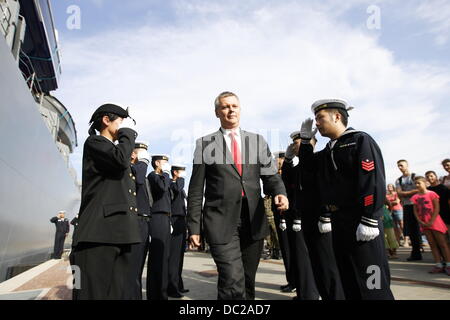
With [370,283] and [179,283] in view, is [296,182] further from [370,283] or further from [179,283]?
[179,283]

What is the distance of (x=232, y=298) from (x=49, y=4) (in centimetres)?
1583

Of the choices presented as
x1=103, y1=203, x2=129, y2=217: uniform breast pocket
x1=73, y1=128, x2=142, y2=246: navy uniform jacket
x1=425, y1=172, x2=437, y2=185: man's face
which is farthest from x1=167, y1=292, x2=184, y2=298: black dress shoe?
x1=425, y1=172, x2=437, y2=185: man's face

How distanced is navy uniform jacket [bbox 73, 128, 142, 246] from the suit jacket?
554 millimetres

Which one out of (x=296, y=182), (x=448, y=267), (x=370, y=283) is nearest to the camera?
(x=370, y=283)

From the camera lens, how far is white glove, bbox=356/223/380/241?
2096mm

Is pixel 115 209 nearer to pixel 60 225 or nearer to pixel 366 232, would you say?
pixel 366 232

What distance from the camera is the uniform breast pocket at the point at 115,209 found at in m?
2.25

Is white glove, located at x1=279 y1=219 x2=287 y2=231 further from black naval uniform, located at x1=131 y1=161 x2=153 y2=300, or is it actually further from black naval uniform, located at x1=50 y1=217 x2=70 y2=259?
black naval uniform, located at x1=50 y1=217 x2=70 y2=259

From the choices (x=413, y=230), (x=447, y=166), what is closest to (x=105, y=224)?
(x=447, y=166)

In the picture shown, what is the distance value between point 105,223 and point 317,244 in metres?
2.17

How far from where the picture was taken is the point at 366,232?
6.89ft

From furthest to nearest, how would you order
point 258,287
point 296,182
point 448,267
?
point 448,267 < point 258,287 < point 296,182
